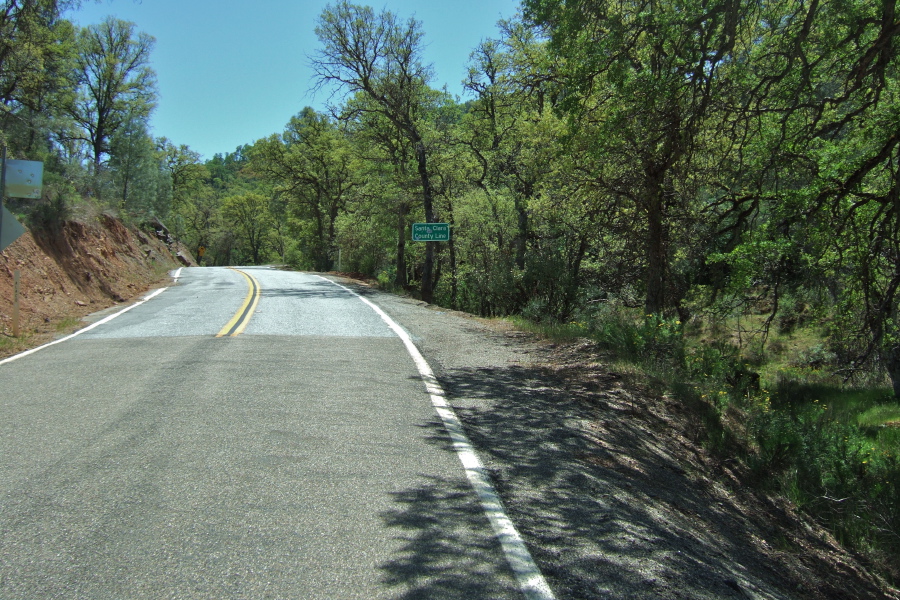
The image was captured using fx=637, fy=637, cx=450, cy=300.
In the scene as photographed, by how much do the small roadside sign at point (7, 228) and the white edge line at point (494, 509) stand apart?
777cm

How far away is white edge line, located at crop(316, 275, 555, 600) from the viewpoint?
131 inches

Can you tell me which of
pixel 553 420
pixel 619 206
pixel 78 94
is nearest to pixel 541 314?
pixel 619 206

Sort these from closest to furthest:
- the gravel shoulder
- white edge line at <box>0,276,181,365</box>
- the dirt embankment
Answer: the gravel shoulder, white edge line at <box>0,276,181,365</box>, the dirt embankment

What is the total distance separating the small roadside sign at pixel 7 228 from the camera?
10461mm

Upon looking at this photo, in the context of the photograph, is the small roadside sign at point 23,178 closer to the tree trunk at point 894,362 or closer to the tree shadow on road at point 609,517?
the tree shadow on road at point 609,517

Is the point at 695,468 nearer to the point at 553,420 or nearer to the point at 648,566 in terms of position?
the point at 553,420

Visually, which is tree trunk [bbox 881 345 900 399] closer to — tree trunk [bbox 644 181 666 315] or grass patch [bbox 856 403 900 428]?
grass patch [bbox 856 403 900 428]

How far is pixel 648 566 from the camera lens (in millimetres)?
3604

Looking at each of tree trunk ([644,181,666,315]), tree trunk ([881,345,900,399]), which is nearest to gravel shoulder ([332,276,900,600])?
tree trunk ([644,181,666,315])

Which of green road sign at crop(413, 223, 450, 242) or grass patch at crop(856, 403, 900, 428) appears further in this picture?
green road sign at crop(413, 223, 450, 242)

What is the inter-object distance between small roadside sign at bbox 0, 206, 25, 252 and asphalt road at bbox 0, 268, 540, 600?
237 centimetres

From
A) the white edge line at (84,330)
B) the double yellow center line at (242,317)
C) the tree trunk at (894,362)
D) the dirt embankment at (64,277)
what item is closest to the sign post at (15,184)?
the white edge line at (84,330)

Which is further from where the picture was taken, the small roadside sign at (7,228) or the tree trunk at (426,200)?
the tree trunk at (426,200)

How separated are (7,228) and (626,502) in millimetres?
10854
